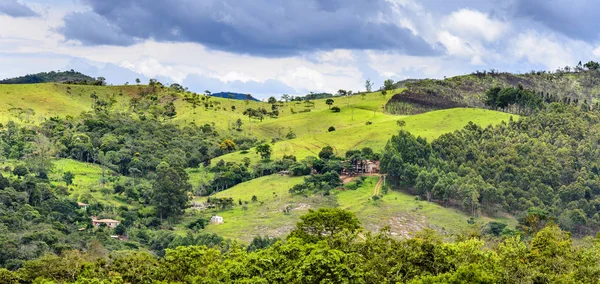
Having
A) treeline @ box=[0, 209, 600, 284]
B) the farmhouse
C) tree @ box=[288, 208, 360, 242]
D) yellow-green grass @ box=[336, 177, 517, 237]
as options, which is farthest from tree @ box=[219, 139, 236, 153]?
treeline @ box=[0, 209, 600, 284]

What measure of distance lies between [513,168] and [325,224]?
72855 mm

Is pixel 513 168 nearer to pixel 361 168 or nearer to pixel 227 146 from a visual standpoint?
pixel 361 168

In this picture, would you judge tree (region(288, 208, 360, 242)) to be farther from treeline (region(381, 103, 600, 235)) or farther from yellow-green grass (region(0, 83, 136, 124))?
yellow-green grass (region(0, 83, 136, 124))

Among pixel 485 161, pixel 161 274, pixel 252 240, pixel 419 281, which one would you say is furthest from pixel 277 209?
pixel 419 281

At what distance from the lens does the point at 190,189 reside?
420 ft

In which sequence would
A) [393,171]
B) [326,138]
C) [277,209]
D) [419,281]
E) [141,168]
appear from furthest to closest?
1. [326,138]
2. [141,168]
3. [393,171]
4. [277,209]
5. [419,281]

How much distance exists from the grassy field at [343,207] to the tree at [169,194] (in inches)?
123

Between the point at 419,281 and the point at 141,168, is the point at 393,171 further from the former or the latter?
the point at 419,281

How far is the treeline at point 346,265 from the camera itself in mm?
45906

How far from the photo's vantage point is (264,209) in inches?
4264

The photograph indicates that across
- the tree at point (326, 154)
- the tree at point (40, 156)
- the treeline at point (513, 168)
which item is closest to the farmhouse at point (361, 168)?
the treeline at point (513, 168)

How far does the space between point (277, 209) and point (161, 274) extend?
56.5 m

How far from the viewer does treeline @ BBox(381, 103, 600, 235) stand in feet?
357

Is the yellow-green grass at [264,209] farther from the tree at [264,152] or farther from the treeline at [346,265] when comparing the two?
the treeline at [346,265]
